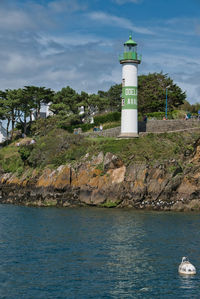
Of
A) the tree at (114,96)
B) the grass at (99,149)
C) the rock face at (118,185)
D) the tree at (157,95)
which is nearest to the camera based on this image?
the rock face at (118,185)

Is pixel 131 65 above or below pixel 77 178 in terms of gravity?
above

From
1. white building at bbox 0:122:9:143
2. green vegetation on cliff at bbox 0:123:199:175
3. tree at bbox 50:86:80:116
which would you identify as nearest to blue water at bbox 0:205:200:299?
green vegetation on cliff at bbox 0:123:199:175

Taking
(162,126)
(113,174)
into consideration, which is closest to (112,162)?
(113,174)

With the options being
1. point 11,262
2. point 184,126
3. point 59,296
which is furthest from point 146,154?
point 59,296

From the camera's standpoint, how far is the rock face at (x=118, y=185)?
57125 millimetres

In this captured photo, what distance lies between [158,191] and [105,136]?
65.7 feet

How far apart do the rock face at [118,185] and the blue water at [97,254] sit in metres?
5.46

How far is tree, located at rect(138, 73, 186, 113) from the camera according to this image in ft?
299

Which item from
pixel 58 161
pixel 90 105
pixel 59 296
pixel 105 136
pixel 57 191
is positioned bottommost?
pixel 59 296

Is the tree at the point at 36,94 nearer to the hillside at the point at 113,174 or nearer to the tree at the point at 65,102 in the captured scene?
the tree at the point at 65,102

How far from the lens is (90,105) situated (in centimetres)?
10075

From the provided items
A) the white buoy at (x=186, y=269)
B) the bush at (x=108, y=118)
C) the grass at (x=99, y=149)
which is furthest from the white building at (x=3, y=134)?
the white buoy at (x=186, y=269)

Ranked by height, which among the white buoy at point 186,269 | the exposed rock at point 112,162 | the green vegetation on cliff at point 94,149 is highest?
the green vegetation on cliff at point 94,149

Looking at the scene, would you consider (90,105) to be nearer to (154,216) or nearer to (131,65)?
(131,65)
